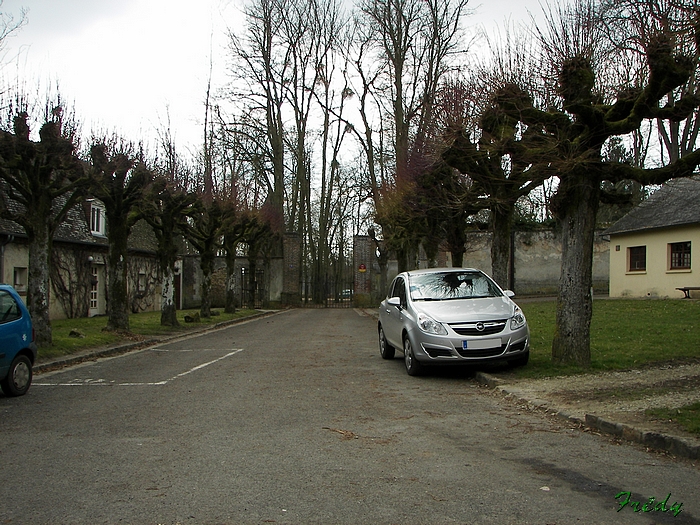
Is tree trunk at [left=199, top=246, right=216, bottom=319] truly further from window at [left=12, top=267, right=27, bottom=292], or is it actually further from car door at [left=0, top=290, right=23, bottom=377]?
car door at [left=0, top=290, right=23, bottom=377]

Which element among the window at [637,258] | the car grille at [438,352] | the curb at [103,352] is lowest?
the curb at [103,352]

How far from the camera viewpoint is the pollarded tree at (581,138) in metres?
9.70

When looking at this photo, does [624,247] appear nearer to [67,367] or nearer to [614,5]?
[614,5]

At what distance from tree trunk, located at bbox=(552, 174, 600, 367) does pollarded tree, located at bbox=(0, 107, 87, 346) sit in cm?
1117

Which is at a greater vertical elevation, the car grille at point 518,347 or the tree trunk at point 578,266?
the tree trunk at point 578,266

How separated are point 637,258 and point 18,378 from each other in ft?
93.0

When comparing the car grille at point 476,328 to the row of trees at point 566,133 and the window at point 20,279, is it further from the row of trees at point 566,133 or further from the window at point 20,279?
the window at point 20,279

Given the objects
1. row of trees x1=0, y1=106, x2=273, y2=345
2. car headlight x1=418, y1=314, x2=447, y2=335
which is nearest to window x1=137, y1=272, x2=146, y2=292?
row of trees x1=0, y1=106, x2=273, y2=345

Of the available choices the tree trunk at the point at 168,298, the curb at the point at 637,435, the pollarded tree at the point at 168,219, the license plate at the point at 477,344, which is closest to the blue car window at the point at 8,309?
the license plate at the point at 477,344

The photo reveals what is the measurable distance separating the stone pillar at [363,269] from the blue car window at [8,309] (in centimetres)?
3455

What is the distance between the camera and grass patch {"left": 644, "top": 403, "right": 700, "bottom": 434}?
6.19 m

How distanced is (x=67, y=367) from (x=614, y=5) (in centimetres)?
1190

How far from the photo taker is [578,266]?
1049cm

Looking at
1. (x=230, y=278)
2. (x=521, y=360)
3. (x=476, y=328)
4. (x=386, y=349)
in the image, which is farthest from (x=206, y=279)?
(x=476, y=328)
